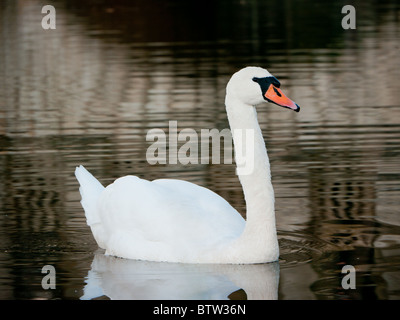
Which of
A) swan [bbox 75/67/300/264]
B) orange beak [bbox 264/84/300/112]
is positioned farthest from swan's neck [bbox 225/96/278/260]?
orange beak [bbox 264/84/300/112]

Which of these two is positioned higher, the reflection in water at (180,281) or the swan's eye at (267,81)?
the swan's eye at (267,81)

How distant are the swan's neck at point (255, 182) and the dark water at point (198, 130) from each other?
0.26 meters

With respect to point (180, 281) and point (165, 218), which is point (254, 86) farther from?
point (180, 281)

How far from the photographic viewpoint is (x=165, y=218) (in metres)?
9.12

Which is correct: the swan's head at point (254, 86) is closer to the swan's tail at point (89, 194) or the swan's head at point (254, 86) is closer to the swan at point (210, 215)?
the swan at point (210, 215)

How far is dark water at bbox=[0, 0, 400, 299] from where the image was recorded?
8.66m

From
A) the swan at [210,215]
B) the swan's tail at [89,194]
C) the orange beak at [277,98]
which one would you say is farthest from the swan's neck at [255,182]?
the swan's tail at [89,194]

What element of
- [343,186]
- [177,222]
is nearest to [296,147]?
[343,186]

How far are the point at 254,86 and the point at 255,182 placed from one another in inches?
32.4

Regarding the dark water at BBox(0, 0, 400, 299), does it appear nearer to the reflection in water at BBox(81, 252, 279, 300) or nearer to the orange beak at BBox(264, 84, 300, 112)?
the reflection in water at BBox(81, 252, 279, 300)

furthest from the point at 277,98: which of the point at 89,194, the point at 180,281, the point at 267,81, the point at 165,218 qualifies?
→ the point at 89,194

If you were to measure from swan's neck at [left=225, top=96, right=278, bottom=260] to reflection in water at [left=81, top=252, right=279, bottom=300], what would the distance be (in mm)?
256

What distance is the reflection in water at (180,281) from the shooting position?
8.14 m

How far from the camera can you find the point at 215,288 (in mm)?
8289
